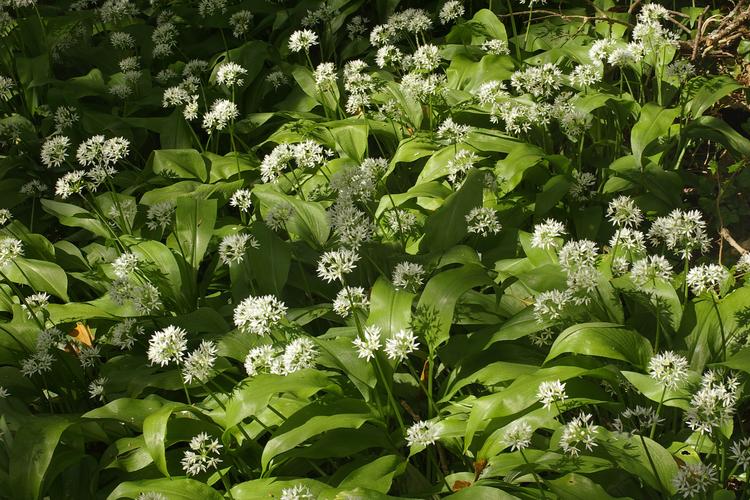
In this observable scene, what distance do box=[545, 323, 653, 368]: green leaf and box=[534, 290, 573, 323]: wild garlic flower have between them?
0.11 metres

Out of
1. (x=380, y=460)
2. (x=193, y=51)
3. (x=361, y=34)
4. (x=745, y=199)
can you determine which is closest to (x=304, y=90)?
(x=361, y=34)

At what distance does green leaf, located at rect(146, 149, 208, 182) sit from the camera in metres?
4.51

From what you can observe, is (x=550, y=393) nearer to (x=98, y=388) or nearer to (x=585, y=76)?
(x=98, y=388)

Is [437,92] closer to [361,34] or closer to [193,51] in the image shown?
[361,34]

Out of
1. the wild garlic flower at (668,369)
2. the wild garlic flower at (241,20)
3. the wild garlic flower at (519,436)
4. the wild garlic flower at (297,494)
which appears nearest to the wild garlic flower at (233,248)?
the wild garlic flower at (297,494)

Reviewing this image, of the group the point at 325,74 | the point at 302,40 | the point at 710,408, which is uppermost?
the point at 302,40

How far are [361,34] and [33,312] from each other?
3.01m

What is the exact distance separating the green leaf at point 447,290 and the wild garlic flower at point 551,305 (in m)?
0.25

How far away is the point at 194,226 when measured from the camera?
3875 millimetres

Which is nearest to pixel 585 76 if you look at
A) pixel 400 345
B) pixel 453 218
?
pixel 453 218

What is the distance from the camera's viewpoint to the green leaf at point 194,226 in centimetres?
381

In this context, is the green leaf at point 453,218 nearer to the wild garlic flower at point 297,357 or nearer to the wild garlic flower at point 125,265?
the wild garlic flower at point 297,357

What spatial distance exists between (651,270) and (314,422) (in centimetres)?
120

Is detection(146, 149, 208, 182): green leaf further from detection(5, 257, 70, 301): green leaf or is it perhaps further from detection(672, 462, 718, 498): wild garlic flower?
detection(672, 462, 718, 498): wild garlic flower
